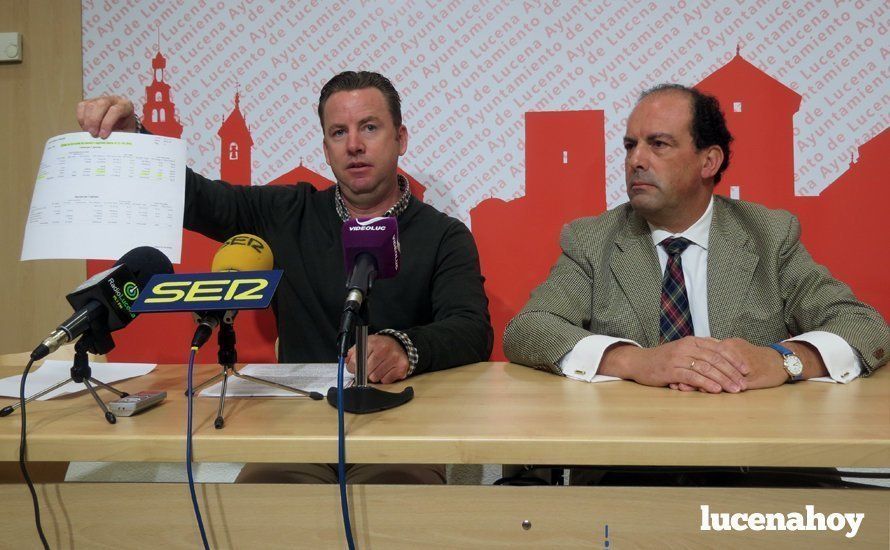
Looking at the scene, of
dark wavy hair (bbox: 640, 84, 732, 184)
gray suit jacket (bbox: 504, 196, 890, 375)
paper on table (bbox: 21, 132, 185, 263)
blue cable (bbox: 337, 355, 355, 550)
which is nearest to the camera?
blue cable (bbox: 337, 355, 355, 550)

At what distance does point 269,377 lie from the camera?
1243mm

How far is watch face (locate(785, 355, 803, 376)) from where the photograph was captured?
3.92ft

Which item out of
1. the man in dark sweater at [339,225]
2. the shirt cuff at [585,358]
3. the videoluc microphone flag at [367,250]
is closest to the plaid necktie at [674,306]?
the shirt cuff at [585,358]

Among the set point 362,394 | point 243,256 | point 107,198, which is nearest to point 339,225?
point 243,256

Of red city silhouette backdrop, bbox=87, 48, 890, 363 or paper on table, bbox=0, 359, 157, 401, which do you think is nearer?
paper on table, bbox=0, 359, 157, 401

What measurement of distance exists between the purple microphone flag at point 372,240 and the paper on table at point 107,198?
0.40 m

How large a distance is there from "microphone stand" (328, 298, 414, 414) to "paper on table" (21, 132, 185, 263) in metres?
0.39

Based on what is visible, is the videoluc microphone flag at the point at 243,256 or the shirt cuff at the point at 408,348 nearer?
the shirt cuff at the point at 408,348

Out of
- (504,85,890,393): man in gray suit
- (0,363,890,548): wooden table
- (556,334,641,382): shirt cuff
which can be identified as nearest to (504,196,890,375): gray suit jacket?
(504,85,890,393): man in gray suit

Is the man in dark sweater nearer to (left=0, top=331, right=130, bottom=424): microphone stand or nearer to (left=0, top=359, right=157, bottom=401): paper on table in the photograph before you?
(left=0, top=359, right=157, bottom=401): paper on table

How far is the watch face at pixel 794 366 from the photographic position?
1196 mm

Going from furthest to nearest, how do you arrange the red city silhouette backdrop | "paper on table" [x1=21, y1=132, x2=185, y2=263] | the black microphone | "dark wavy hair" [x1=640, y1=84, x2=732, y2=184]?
the red city silhouette backdrop, "dark wavy hair" [x1=640, y1=84, x2=732, y2=184], "paper on table" [x1=21, y1=132, x2=185, y2=263], the black microphone

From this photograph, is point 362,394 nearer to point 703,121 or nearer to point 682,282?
point 682,282

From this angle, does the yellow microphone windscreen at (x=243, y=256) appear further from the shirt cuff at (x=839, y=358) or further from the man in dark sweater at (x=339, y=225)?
the shirt cuff at (x=839, y=358)
